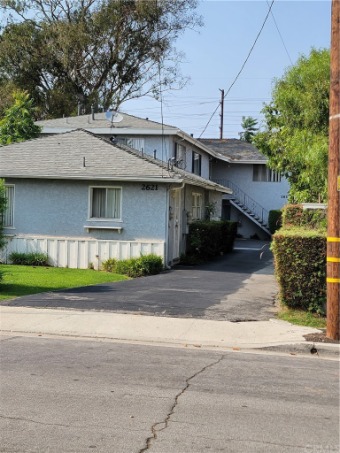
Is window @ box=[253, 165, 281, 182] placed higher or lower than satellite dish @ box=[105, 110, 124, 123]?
lower

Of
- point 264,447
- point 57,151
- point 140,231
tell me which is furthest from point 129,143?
point 264,447

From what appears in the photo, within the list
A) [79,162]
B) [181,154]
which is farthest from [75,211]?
[181,154]

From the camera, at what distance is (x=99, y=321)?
39.9 ft

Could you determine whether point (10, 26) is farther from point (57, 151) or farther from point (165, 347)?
point (165, 347)

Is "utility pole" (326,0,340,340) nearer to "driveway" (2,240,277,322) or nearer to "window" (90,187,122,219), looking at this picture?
"driveway" (2,240,277,322)

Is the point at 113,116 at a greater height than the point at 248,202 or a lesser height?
greater

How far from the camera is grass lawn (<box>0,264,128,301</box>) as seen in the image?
51.8ft

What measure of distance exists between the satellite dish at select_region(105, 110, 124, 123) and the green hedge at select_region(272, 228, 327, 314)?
19509 millimetres

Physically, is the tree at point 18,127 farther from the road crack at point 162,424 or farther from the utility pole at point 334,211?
the road crack at point 162,424

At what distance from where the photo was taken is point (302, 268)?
42.2 feet

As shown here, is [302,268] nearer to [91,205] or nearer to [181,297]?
[181,297]

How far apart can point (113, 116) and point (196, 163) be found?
705 cm

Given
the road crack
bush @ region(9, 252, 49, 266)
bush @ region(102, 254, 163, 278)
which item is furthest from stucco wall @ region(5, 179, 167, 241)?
the road crack

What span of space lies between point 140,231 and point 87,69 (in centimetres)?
2663
